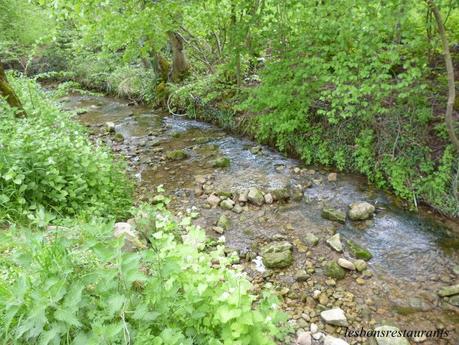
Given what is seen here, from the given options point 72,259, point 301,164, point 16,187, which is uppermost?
point 72,259

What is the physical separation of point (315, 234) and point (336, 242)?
1.08 ft

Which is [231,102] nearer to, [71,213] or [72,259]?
[71,213]

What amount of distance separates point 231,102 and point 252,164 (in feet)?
8.26

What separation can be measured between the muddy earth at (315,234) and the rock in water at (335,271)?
0.04 feet

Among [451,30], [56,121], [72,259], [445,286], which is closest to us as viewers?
[72,259]

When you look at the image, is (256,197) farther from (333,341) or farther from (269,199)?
(333,341)

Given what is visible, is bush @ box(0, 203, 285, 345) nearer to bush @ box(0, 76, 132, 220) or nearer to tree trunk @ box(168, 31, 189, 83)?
bush @ box(0, 76, 132, 220)

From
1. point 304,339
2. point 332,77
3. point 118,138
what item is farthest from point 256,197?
point 118,138

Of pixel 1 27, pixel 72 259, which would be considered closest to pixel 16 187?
pixel 72 259

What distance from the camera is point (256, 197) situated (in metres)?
5.06

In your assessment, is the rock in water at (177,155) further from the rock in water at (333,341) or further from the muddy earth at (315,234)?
the rock in water at (333,341)

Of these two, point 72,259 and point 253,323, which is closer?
point 253,323

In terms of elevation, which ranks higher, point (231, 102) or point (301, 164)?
point (231, 102)

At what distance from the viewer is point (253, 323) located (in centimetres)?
169
